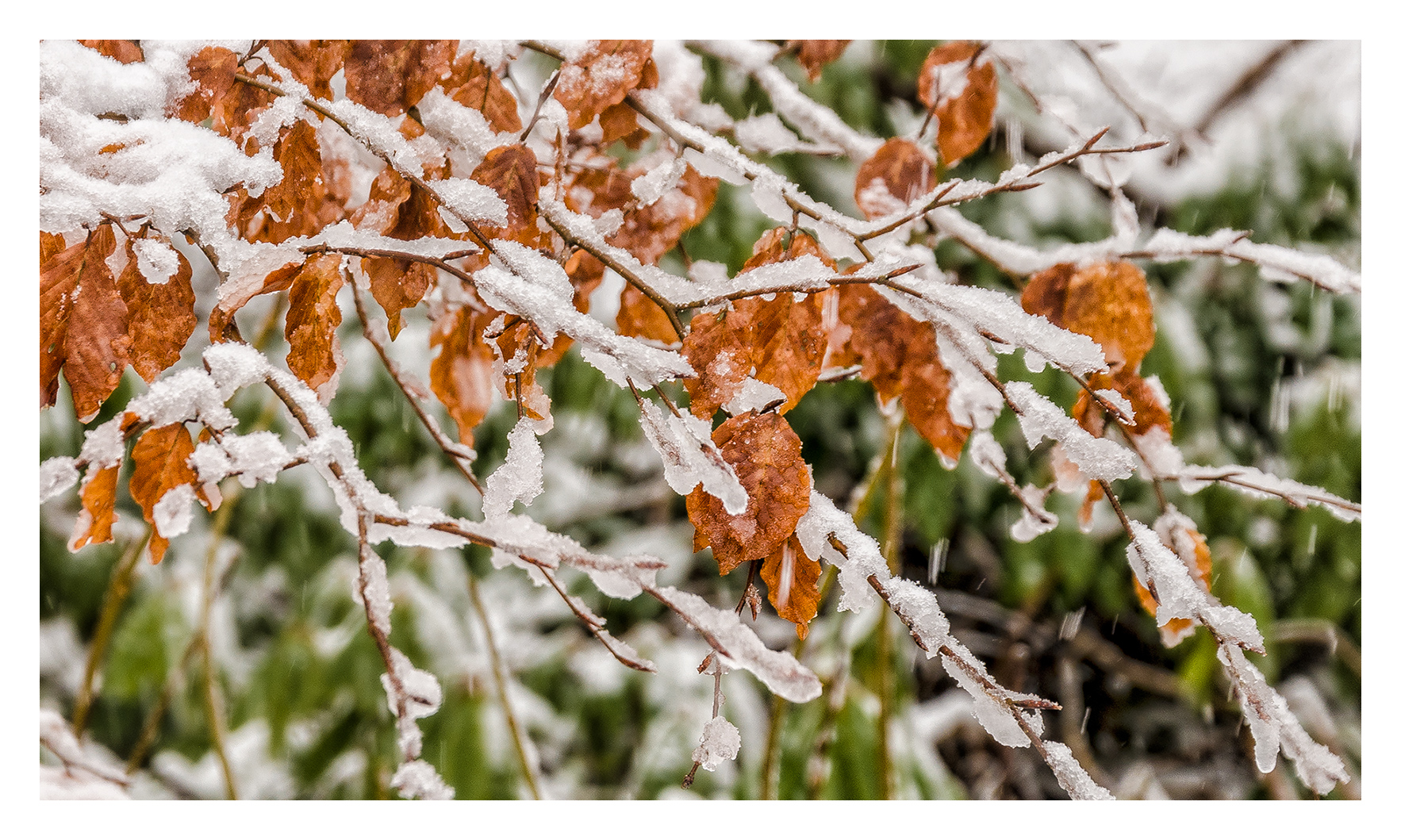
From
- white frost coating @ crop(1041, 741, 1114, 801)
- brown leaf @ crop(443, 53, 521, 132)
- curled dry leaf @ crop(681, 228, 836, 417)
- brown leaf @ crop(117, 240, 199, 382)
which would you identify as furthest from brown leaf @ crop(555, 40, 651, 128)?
white frost coating @ crop(1041, 741, 1114, 801)

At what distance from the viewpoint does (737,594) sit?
4.64ft

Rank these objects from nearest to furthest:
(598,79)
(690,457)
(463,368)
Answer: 1. (690,457)
2. (598,79)
3. (463,368)

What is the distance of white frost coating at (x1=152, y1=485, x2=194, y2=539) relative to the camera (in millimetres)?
445

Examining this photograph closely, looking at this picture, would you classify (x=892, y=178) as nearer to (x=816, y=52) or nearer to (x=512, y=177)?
(x=816, y=52)

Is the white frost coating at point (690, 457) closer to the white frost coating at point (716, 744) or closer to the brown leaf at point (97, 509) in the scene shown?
the white frost coating at point (716, 744)

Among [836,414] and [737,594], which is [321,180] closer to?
[836,414]

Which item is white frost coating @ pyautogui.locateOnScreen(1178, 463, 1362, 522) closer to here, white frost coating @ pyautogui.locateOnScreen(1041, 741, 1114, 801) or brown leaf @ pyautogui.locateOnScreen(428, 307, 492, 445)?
white frost coating @ pyautogui.locateOnScreen(1041, 741, 1114, 801)

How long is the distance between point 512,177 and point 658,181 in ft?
0.37

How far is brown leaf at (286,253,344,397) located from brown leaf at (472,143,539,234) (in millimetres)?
86

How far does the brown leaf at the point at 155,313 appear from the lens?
1.43 ft

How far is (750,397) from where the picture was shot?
0.42 meters

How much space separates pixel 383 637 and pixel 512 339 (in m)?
0.18

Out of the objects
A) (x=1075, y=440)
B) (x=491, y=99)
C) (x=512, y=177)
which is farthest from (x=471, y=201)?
(x=1075, y=440)
